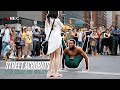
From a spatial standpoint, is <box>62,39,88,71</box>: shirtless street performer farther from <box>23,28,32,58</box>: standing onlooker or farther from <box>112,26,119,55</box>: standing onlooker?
<box>112,26,119,55</box>: standing onlooker

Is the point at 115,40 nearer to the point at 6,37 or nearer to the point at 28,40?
the point at 28,40

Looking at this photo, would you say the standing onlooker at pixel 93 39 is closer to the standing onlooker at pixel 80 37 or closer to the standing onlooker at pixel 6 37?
the standing onlooker at pixel 80 37

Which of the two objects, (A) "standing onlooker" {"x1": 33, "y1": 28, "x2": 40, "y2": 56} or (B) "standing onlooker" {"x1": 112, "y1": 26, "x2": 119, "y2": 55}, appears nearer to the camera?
(A) "standing onlooker" {"x1": 33, "y1": 28, "x2": 40, "y2": 56}

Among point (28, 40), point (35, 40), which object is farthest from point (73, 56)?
point (35, 40)

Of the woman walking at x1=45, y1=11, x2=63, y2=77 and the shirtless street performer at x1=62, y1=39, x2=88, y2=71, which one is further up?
the woman walking at x1=45, y1=11, x2=63, y2=77

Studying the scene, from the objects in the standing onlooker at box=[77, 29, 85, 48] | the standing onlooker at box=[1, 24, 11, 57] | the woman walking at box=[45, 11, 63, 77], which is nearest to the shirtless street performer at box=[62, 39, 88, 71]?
the woman walking at box=[45, 11, 63, 77]

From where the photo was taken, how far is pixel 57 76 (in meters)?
6.48

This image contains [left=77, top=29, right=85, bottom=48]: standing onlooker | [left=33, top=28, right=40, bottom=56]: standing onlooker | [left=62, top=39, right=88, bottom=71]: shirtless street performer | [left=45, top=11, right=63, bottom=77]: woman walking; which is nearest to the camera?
[left=45, top=11, right=63, bottom=77]: woman walking

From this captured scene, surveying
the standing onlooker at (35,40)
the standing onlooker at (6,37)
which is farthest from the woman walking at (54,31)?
the standing onlooker at (35,40)
